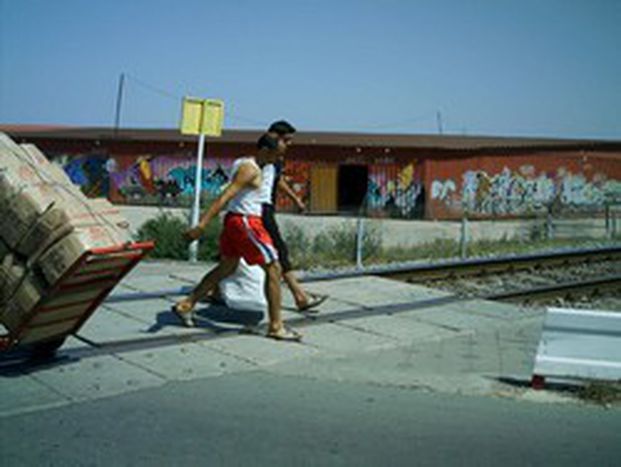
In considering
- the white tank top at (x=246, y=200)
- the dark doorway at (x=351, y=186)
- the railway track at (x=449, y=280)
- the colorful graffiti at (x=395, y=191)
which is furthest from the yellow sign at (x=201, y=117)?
the dark doorway at (x=351, y=186)

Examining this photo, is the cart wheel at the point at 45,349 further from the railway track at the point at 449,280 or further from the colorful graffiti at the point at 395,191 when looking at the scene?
the colorful graffiti at the point at 395,191

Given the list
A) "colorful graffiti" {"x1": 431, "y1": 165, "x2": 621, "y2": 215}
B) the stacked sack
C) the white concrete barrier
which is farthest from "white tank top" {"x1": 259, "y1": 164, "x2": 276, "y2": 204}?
→ "colorful graffiti" {"x1": 431, "y1": 165, "x2": 621, "y2": 215}

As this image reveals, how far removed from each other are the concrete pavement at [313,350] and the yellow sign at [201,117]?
4.30 metres

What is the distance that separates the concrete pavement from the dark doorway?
27981mm

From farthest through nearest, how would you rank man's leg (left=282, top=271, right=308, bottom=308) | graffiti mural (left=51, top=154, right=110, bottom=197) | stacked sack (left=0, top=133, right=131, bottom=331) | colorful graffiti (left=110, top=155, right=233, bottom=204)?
graffiti mural (left=51, top=154, right=110, bottom=197)
colorful graffiti (left=110, top=155, right=233, bottom=204)
man's leg (left=282, top=271, right=308, bottom=308)
stacked sack (left=0, top=133, right=131, bottom=331)

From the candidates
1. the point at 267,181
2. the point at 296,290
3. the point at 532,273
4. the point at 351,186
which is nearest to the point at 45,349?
the point at 267,181

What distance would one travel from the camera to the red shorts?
7574mm

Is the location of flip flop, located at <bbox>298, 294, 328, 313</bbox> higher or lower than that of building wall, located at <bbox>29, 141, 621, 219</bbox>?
lower

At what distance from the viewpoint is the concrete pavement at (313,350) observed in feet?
20.1

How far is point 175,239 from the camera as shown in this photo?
51.5 ft

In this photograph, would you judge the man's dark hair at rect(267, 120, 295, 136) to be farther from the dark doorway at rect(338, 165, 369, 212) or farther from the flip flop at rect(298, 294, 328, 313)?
the dark doorway at rect(338, 165, 369, 212)

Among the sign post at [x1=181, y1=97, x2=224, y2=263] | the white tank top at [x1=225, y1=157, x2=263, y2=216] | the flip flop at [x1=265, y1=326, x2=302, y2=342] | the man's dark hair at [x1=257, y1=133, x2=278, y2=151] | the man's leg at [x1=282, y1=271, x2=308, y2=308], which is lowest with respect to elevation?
the flip flop at [x1=265, y1=326, x2=302, y2=342]

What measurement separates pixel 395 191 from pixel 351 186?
3.14m

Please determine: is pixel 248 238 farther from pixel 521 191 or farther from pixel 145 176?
pixel 145 176
